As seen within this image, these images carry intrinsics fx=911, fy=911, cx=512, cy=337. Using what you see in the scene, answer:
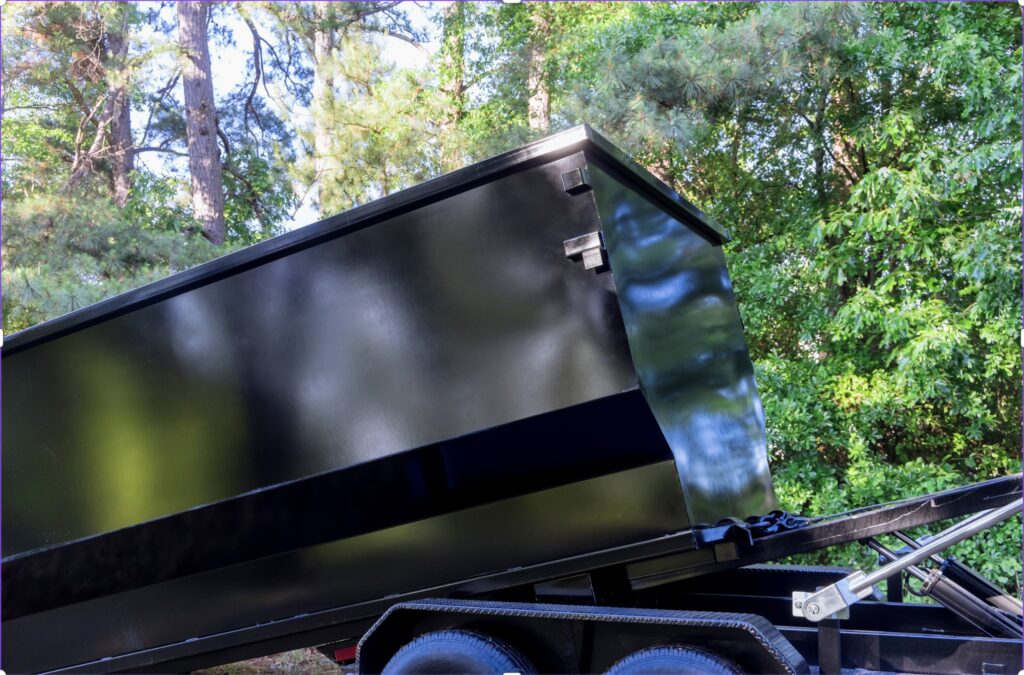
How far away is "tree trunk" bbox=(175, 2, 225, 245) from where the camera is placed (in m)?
12.6

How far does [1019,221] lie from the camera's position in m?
7.59

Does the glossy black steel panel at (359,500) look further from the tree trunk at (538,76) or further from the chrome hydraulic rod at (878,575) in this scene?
the tree trunk at (538,76)

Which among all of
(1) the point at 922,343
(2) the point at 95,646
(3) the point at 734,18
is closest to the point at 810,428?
(1) the point at 922,343

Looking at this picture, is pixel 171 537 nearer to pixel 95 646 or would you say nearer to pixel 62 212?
pixel 95 646

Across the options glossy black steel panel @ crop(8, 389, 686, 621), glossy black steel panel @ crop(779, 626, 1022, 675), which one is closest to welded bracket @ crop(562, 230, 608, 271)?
glossy black steel panel @ crop(8, 389, 686, 621)

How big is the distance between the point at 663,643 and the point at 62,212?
968 centimetres

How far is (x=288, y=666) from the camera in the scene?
6.31 m

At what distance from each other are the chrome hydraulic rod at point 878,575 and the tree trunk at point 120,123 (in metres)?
12.4

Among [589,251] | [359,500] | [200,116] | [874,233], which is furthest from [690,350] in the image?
[200,116]

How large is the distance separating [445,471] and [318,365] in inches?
25.7

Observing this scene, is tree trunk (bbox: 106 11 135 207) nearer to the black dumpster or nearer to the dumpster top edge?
the dumpster top edge

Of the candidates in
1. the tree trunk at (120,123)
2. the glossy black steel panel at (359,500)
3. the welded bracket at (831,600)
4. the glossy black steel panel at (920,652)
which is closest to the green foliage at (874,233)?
the glossy black steel panel at (920,652)

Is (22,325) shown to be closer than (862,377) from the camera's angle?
No

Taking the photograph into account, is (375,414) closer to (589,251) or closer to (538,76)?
(589,251)
